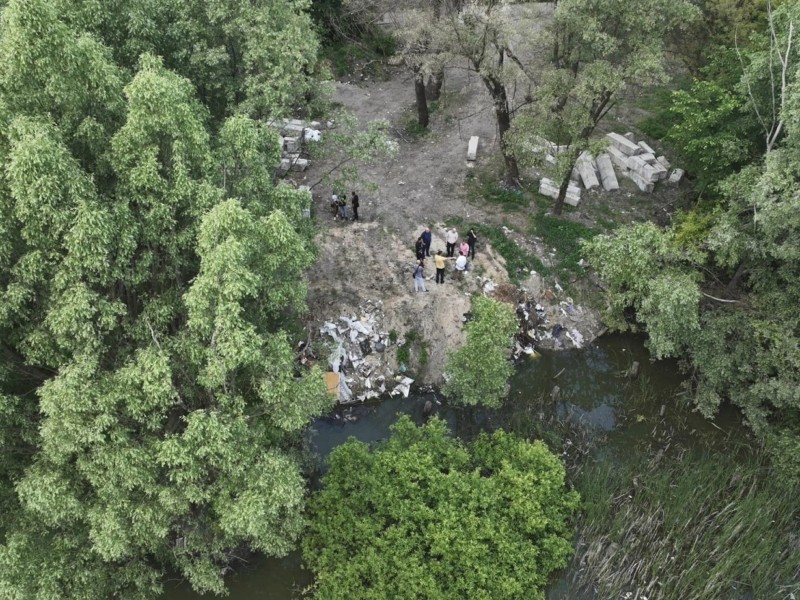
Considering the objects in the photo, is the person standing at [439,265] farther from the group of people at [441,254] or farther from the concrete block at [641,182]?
the concrete block at [641,182]

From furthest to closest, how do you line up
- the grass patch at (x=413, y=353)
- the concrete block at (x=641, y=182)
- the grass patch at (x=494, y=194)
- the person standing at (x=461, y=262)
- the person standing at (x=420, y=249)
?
the concrete block at (x=641, y=182) → the grass patch at (x=494, y=194) → the person standing at (x=420, y=249) → the person standing at (x=461, y=262) → the grass patch at (x=413, y=353)

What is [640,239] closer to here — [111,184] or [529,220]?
[529,220]

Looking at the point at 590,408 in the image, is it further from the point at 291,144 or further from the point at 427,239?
the point at 291,144

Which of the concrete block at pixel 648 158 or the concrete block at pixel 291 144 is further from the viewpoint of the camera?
the concrete block at pixel 648 158

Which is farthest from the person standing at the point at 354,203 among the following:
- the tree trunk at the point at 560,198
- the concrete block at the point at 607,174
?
the concrete block at the point at 607,174

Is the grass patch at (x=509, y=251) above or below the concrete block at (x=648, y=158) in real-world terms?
below

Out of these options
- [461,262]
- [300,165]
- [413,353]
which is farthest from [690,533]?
[300,165]
